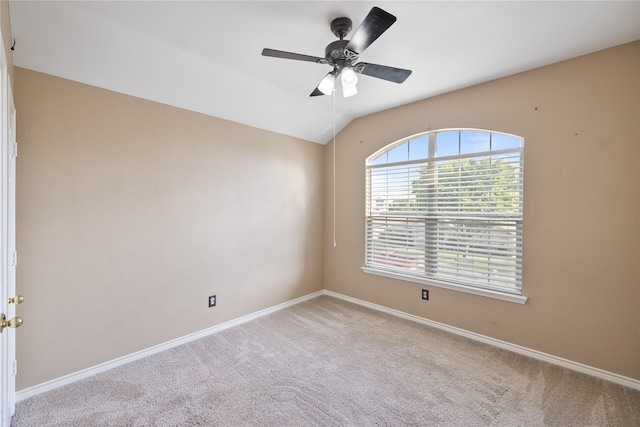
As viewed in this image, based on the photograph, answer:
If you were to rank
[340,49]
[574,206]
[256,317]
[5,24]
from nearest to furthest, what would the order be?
[5,24] → [340,49] → [574,206] → [256,317]

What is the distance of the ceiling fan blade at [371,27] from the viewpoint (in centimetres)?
142

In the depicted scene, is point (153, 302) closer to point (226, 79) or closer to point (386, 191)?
point (226, 79)

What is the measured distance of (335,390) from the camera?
212cm

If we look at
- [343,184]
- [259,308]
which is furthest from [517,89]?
[259,308]

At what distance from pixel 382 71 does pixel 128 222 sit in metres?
2.45

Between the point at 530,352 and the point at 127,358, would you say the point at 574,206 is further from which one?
the point at 127,358

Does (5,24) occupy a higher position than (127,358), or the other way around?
(5,24)

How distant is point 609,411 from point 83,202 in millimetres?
4181

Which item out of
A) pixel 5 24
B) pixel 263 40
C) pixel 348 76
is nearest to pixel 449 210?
pixel 348 76

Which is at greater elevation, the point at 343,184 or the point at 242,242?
the point at 343,184

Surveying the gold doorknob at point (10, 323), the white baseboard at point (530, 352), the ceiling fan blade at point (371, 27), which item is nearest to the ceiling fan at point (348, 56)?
the ceiling fan blade at point (371, 27)

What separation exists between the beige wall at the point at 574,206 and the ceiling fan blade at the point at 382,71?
1.36 m

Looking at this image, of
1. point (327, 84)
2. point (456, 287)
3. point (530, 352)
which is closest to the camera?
point (327, 84)

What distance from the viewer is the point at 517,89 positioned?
2643mm
